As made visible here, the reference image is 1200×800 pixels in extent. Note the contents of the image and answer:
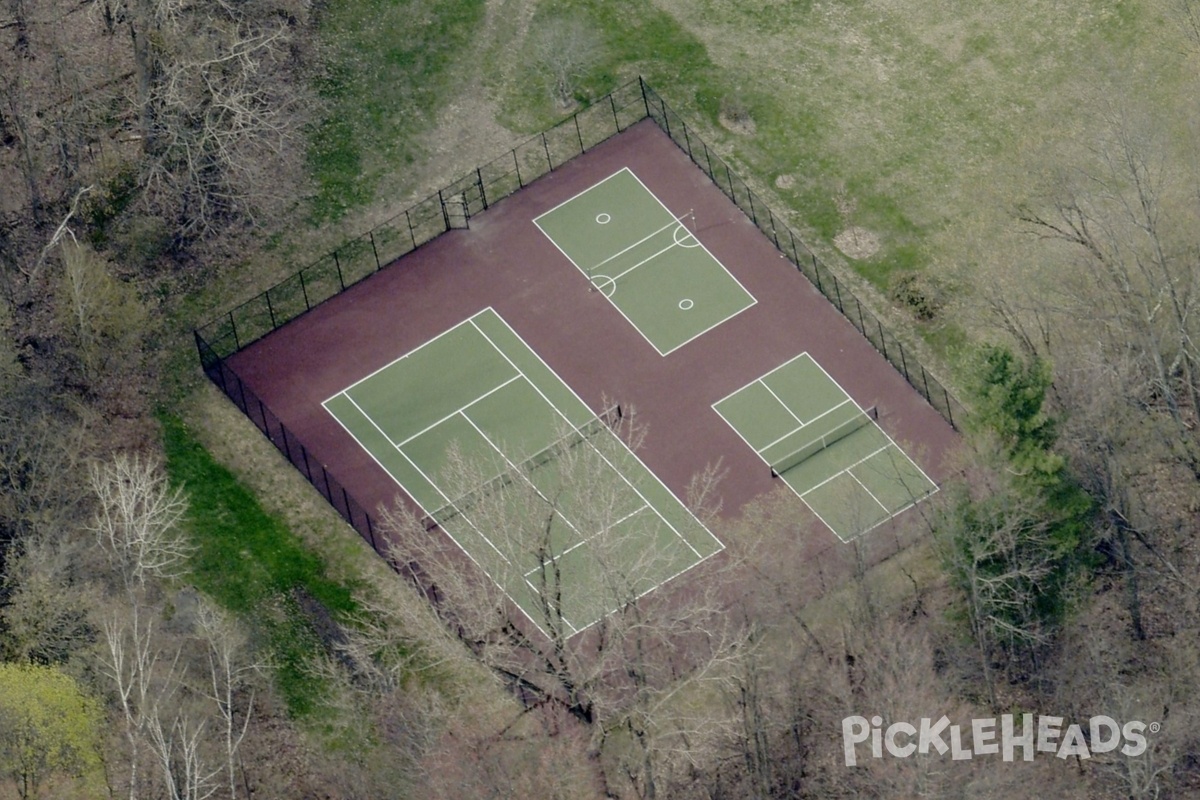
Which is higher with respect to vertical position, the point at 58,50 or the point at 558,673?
the point at 58,50

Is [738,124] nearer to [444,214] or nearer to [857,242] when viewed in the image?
[857,242]

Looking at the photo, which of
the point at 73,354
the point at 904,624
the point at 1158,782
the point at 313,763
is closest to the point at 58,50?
the point at 73,354

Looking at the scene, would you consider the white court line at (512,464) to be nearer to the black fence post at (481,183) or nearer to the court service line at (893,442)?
the black fence post at (481,183)

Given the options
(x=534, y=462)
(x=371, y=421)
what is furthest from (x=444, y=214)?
(x=534, y=462)

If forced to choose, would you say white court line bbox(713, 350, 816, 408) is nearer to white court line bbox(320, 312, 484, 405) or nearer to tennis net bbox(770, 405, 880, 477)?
tennis net bbox(770, 405, 880, 477)

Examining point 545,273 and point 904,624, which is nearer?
point 904,624

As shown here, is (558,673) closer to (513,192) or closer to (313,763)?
(313,763)

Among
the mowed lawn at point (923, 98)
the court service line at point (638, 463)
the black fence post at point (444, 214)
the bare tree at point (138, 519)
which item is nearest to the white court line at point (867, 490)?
the court service line at point (638, 463)
